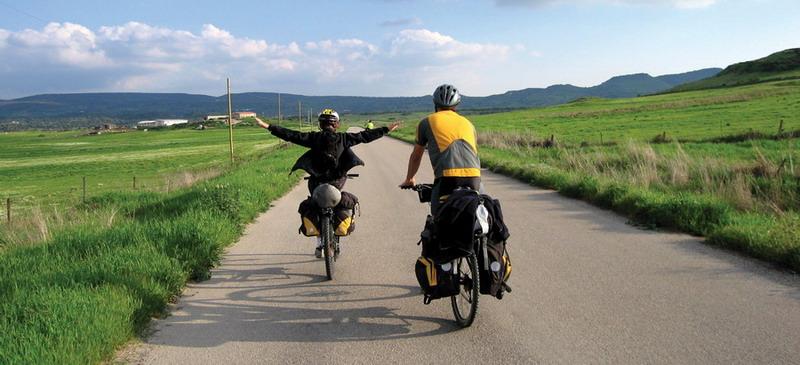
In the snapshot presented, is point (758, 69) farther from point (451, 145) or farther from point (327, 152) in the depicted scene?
point (451, 145)

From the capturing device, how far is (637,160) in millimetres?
15820

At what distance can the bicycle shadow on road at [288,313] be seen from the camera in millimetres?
4332

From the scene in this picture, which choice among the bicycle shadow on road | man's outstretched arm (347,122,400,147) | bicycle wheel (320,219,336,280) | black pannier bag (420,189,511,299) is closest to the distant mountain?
man's outstretched arm (347,122,400,147)

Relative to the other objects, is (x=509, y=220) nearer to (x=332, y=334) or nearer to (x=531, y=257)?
(x=531, y=257)

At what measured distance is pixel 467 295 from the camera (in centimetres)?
450

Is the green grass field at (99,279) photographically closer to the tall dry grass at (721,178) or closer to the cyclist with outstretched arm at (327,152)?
the cyclist with outstretched arm at (327,152)

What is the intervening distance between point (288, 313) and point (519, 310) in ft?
6.56

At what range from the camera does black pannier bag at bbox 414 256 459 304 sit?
14.3ft

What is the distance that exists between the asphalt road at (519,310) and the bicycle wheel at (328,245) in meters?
0.16

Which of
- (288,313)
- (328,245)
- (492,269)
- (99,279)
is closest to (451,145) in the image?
→ (492,269)

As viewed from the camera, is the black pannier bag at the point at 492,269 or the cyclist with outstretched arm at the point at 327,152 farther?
the cyclist with outstretched arm at the point at 327,152

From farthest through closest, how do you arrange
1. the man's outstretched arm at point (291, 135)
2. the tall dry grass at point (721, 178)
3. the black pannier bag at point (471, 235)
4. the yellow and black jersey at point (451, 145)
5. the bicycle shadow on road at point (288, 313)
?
the tall dry grass at point (721, 178), the man's outstretched arm at point (291, 135), the yellow and black jersey at point (451, 145), the bicycle shadow on road at point (288, 313), the black pannier bag at point (471, 235)

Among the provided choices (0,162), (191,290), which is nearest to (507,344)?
(191,290)

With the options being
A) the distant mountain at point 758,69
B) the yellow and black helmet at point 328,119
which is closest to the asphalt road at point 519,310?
the yellow and black helmet at point 328,119
